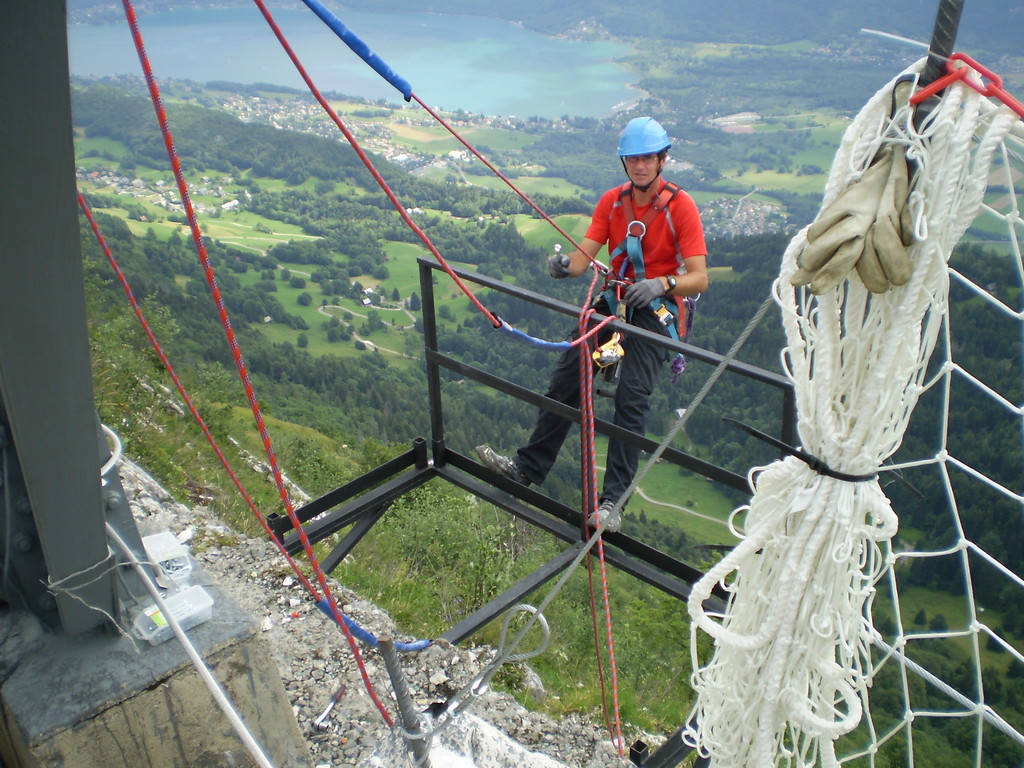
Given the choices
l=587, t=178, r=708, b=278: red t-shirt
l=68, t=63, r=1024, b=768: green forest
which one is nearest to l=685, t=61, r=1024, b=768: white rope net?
l=68, t=63, r=1024, b=768: green forest

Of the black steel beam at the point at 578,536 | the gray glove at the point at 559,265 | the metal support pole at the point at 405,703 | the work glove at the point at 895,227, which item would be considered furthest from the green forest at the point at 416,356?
the gray glove at the point at 559,265

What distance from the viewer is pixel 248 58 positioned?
112000 mm

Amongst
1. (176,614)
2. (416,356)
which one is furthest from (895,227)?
(416,356)

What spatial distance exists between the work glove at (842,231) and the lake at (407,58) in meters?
94.3

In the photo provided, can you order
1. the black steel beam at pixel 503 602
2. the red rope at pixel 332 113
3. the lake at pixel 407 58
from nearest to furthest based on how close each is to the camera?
the red rope at pixel 332 113 → the black steel beam at pixel 503 602 → the lake at pixel 407 58

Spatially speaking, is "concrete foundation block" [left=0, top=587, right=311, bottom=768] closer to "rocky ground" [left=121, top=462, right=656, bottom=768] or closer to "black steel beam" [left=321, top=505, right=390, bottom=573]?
"rocky ground" [left=121, top=462, right=656, bottom=768]

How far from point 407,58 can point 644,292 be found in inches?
5146

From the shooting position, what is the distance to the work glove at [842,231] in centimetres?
170

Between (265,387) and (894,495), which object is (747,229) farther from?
(265,387)

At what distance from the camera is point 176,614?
2.33 m

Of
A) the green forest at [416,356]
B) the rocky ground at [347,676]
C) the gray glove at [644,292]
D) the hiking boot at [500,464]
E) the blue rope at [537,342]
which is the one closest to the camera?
the rocky ground at [347,676]

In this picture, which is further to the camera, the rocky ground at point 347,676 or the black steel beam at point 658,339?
the rocky ground at point 347,676

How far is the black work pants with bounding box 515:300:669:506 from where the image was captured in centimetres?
421

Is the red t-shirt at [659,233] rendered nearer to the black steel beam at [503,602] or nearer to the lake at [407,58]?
the black steel beam at [503,602]
